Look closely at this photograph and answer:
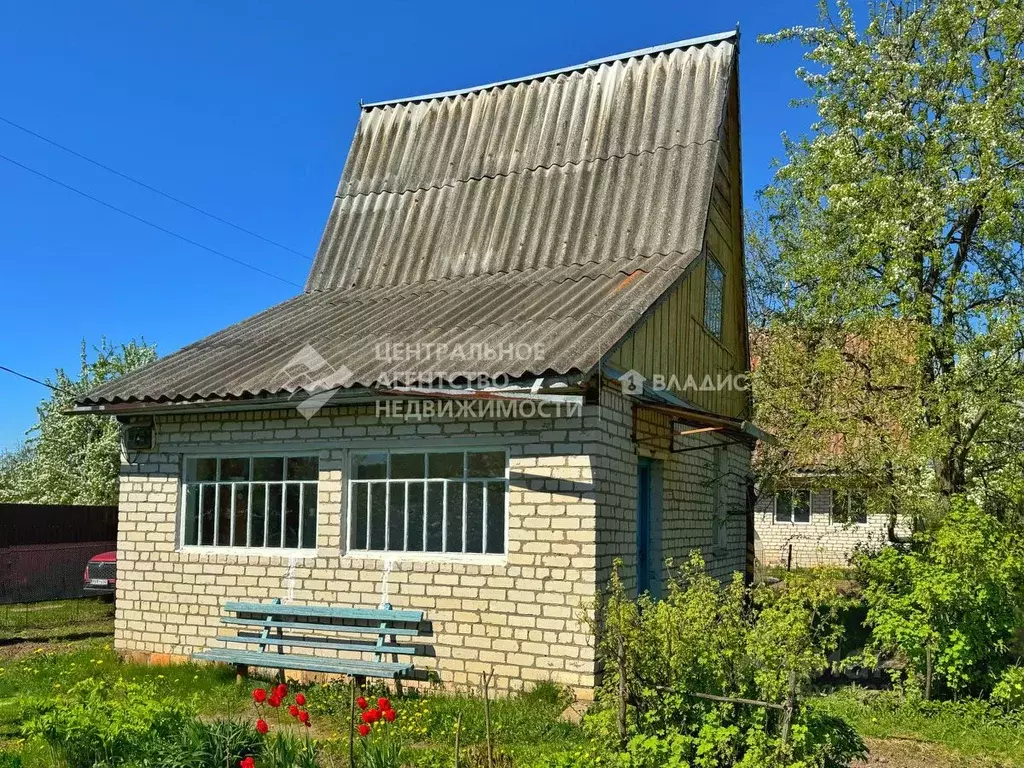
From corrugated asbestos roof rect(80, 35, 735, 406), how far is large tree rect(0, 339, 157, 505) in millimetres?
12621

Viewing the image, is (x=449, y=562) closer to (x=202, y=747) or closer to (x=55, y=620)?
(x=202, y=747)

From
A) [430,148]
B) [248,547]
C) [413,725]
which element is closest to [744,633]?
[413,725]

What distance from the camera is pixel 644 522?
9.69 m

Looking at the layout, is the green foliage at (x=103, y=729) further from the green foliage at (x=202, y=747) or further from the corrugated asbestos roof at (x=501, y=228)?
the corrugated asbestos roof at (x=501, y=228)

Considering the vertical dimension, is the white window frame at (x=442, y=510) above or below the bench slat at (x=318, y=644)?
above

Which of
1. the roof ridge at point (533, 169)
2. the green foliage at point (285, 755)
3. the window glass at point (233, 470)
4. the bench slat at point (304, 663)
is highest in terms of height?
the roof ridge at point (533, 169)

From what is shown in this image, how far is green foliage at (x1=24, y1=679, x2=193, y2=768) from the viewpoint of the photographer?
18.2 ft

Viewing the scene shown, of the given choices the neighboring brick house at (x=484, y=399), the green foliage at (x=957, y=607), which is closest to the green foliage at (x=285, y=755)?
the neighboring brick house at (x=484, y=399)

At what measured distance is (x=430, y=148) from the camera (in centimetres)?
1342

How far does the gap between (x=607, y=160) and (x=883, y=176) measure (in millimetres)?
3723

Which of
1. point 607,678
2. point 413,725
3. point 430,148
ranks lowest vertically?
point 413,725

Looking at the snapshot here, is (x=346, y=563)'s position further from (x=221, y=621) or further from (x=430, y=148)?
(x=430, y=148)

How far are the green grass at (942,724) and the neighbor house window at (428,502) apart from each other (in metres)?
3.30

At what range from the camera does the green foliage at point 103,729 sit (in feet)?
18.2
